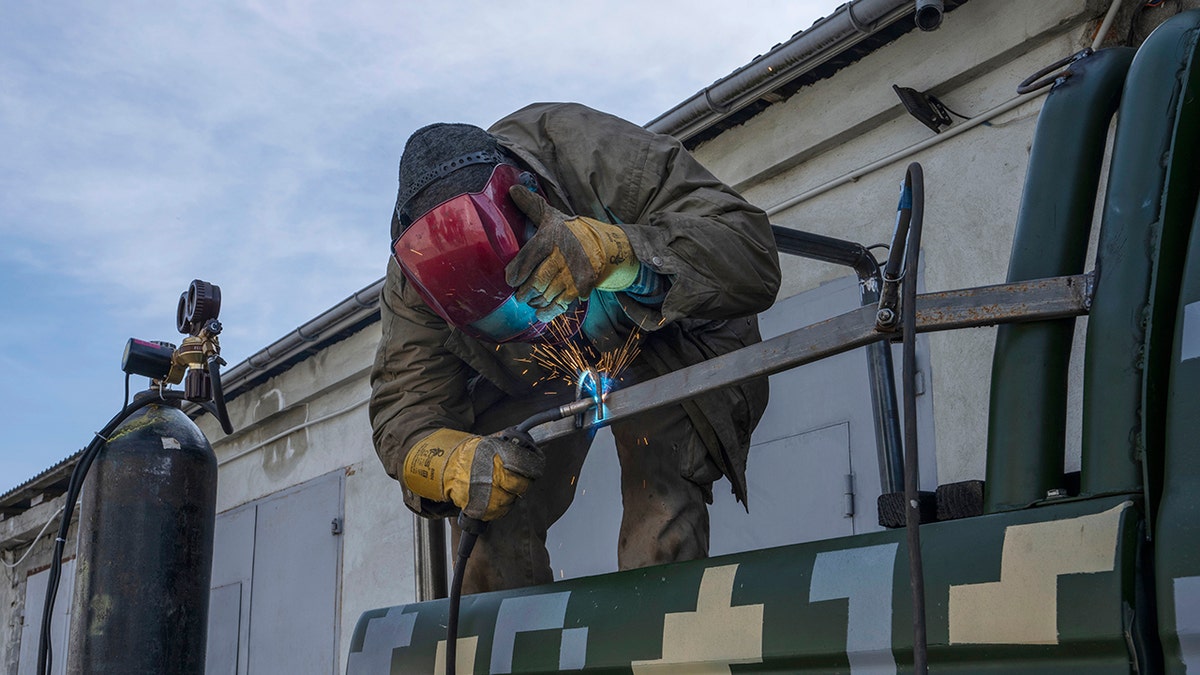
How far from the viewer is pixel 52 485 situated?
12.8 metres

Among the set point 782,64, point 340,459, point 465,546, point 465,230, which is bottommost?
point 465,546

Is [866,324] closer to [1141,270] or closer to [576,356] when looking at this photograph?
[1141,270]

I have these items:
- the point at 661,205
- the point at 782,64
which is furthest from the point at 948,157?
the point at 661,205

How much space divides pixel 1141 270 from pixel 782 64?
3774 mm

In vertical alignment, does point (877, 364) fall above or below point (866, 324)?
above

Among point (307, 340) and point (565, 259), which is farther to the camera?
point (307, 340)

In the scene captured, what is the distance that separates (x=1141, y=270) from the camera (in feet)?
5.17

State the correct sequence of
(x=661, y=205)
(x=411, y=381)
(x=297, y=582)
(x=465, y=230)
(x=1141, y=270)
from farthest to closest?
(x=297, y=582)
(x=411, y=381)
(x=661, y=205)
(x=465, y=230)
(x=1141, y=270)

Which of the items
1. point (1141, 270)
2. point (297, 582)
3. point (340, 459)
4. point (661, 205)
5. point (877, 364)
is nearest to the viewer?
point (1141, 270)

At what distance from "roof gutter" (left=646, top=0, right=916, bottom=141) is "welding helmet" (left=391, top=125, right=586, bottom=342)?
99.0 inches

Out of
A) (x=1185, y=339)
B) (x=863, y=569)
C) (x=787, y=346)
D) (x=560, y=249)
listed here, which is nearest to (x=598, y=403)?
(x=560, y=249)

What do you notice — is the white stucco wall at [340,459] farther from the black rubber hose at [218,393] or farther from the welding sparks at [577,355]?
the welding sparks at [577,355]

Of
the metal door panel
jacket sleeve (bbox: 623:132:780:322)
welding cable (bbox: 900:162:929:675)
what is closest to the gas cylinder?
jacket sleeve (bbox: 623:132:780:322)

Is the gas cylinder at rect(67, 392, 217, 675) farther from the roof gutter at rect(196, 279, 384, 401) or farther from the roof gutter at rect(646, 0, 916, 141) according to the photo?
the roof gutter at rect(196, 279, 384, 401)
